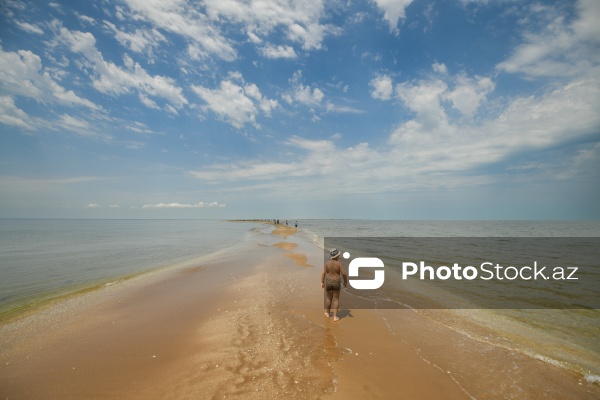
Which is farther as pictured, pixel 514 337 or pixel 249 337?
pixel 514 337

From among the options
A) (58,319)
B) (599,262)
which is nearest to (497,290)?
(599,262)

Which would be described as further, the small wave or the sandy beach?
the small wave

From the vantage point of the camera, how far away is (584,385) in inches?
227

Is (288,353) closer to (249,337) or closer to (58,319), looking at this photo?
(249,337)

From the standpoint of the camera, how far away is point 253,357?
644 cm

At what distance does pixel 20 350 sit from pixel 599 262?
124ft

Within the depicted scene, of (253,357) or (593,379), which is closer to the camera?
(593,379)

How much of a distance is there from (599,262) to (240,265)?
102ft

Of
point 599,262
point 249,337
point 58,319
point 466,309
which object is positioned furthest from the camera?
point 599,262

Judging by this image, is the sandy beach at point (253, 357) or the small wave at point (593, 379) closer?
the sandy beach at point (253, 357)

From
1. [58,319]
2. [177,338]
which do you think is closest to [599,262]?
[177,338]

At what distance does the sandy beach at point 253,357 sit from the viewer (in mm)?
5367

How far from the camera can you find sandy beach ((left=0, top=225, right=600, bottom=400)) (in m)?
5.37

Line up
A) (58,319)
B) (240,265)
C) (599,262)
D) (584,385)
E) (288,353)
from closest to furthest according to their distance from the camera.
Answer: (584,385) → (288,353) → (58,319) → (240,265) → (599,262)
